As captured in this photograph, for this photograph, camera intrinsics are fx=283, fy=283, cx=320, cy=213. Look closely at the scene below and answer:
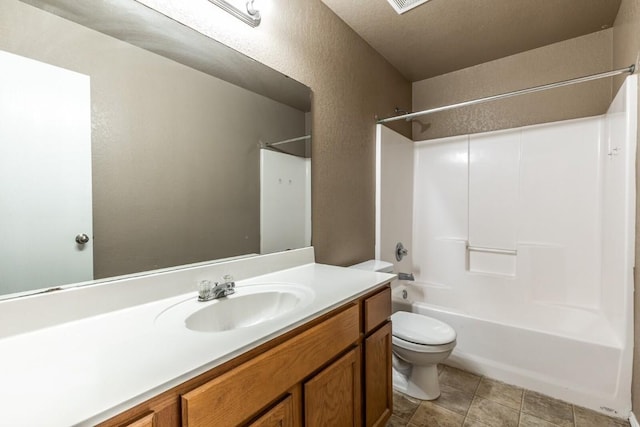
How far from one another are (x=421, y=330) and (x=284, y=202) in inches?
45.4

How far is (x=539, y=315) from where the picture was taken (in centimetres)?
220

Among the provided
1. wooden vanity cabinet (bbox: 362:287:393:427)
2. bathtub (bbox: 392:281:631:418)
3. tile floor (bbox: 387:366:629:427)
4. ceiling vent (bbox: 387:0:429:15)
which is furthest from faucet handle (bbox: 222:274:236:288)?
ceiling vent (bbox: 387:0:429:15)

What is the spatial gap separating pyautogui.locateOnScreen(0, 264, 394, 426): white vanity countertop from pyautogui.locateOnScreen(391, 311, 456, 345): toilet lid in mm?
973

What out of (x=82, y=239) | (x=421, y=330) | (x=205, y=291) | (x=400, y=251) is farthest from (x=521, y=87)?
(x=82, y=239)

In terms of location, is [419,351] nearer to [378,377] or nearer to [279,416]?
[378,377]

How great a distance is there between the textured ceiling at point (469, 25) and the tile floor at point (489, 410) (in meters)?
2.41

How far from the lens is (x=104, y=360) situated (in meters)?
0.59

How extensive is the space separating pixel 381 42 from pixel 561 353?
2.38 meters

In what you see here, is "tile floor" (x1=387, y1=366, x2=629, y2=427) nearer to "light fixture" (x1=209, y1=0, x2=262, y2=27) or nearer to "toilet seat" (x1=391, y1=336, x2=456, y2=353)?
"toilet seat" (x1=391, y1=336, x2=456, y2=353)

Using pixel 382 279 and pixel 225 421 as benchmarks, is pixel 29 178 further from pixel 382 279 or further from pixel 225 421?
pixel 382 279

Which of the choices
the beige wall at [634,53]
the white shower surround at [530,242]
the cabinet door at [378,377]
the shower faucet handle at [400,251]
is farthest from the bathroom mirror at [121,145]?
the beige wall at [634,53]

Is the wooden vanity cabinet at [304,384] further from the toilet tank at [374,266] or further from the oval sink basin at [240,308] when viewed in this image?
the toilet tank at [374,266]

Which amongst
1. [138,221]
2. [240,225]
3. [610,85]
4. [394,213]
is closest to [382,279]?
[240,225]

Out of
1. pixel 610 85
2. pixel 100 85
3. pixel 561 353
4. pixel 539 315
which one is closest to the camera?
pixel 100 85
